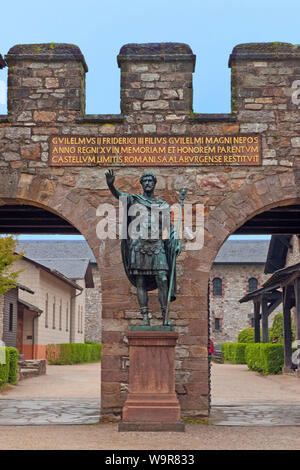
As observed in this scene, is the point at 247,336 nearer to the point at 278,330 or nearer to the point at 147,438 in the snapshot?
the point at 278,330

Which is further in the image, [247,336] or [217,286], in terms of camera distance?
[217,286]

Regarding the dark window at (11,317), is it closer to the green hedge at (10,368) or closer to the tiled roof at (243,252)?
the green hedge at (10,368)

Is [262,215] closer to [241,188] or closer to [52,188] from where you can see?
[241,188]

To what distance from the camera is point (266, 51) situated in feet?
31.3

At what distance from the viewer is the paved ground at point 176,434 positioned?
260 inches

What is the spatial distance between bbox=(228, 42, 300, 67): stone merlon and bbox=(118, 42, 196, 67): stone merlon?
2.18ft

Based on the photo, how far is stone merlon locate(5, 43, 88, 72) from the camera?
377 inches

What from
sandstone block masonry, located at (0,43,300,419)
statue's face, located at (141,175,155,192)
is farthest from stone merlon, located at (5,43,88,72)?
statue's face, located at (141,175,155,192)

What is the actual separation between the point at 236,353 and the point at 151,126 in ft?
78.4

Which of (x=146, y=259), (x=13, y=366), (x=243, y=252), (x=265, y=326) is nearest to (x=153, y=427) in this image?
(x=146, y=259)

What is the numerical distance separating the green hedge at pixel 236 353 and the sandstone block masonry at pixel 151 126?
73.4 feet

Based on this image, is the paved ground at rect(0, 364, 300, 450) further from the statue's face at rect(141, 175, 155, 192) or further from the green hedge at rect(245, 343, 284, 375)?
the green hedge at rect(245, 343, 284, 375)

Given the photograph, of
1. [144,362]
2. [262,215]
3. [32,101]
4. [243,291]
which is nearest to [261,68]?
[262,215]
